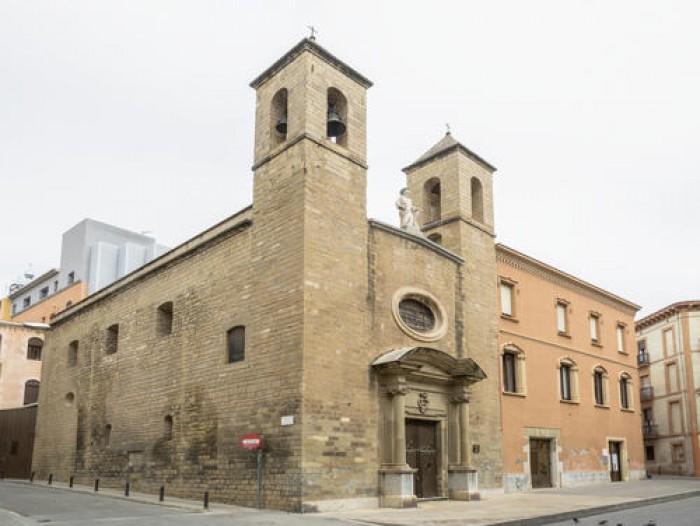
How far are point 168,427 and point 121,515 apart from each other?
5.92 m

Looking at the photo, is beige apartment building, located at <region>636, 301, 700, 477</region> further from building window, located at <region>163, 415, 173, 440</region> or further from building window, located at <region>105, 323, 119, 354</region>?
building window, located at <region>105, 323, 119, 354</region>

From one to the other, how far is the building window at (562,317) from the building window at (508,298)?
3300 millimetres

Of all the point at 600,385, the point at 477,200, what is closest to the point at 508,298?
the point at 477,200

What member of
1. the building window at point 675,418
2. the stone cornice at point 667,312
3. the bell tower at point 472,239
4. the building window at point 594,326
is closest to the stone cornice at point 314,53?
the bell tower at point 472,239

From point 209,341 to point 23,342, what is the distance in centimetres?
2335

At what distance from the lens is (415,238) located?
65.3ft

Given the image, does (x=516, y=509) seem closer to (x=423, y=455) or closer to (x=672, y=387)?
(x=423, y=455)

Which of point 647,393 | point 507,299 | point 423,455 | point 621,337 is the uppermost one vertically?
point 507,299

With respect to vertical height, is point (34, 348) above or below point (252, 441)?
above

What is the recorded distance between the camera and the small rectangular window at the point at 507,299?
2467cm

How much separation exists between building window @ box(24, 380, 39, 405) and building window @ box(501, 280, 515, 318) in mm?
26251

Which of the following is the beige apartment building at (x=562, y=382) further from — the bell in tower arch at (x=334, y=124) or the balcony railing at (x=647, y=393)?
the balcony railing at (x=647, y=393)

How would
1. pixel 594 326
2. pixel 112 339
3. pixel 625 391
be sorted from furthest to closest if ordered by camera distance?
pixel 625 391 < pixel 594 326 < pixel 112 339

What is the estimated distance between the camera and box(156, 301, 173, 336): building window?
2200 centimetres
